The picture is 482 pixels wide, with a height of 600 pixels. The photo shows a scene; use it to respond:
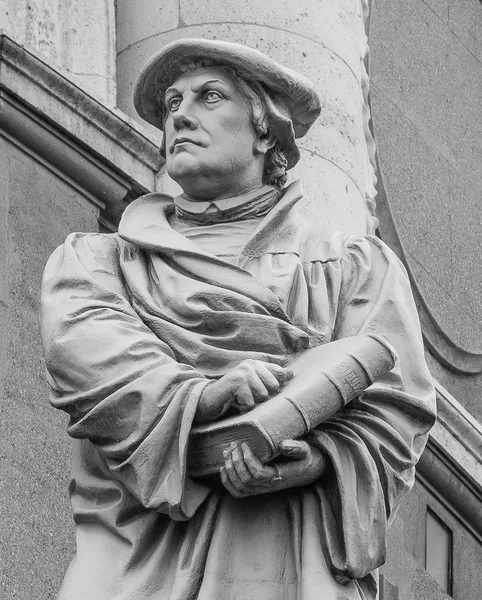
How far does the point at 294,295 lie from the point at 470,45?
6.47 metres

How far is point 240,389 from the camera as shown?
23.6 ft

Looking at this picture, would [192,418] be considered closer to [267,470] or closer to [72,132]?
[267,470]

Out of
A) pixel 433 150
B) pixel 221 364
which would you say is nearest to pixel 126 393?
pixel 221 364

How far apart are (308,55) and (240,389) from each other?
3395 mm

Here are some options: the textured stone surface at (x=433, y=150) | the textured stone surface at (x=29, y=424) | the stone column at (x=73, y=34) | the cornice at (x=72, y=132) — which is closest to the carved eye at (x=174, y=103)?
the textured stone surface at (x=29, y=424)

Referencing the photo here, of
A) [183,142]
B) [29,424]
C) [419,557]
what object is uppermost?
[183,142]

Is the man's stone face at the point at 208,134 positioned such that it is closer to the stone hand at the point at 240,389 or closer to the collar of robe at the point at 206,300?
the collar of robe at the point at 206,300

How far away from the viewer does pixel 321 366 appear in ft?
24.1

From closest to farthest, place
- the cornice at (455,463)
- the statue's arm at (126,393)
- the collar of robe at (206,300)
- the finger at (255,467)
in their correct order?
the finger at (255,467) → the statue's arm at (126,393) → the collar of robe at (206,300) → the cornice at (455,463)

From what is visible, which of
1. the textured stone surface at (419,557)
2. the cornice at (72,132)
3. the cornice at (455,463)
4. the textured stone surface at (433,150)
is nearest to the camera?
the cornice at (72,132)

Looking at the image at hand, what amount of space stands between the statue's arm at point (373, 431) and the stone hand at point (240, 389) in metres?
0.19

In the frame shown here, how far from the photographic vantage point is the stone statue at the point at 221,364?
23.9 feet

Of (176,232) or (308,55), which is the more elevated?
(176,232)

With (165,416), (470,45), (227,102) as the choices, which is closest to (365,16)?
(470,45)
